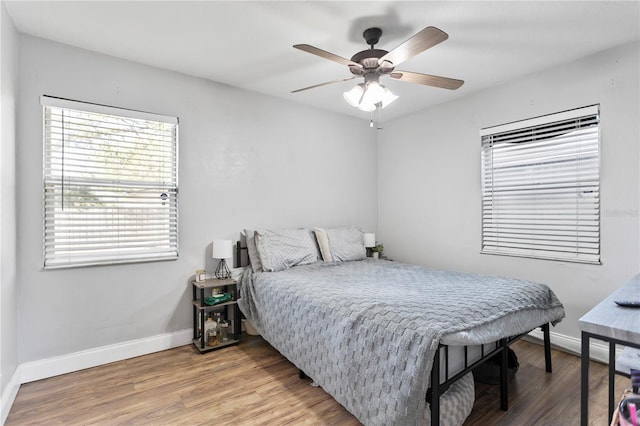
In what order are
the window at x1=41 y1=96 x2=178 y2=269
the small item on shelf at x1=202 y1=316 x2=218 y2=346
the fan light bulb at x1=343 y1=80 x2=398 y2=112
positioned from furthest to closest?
1. the small item on shelf at x1=202 y1=316 x2=218 y2=346
2. the window at x1=41 y1=96 x2=178 y2=269
3. the fan light bulb at x1=343 y1=80 x2=398 y2=112

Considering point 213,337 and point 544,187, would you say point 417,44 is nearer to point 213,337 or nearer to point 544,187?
point 544,187

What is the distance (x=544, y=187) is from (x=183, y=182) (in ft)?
11.2

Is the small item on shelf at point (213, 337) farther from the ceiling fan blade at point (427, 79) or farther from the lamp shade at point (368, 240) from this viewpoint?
the ceiling fan blade at point (427, 79)

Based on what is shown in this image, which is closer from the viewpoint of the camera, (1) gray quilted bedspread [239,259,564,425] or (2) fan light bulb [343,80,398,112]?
(1) gray quilted bedspread [239,259,564,425]

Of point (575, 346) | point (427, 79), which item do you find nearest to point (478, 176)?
point (427, 79)

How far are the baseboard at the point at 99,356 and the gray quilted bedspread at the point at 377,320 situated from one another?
2.46 feet

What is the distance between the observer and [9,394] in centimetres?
204

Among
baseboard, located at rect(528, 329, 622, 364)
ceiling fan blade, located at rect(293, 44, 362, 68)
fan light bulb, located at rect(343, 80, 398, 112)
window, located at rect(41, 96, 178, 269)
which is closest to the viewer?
ceiling fan blade, located at rect(293, 44, 362, 68)

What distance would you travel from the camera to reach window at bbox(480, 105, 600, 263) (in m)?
2.73

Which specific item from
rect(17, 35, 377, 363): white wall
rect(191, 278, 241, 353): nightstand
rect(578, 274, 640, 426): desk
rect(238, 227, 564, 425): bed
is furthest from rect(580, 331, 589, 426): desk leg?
rect(17, 35, 377, 363): white wall

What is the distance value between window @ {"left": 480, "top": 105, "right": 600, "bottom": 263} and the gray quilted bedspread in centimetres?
85

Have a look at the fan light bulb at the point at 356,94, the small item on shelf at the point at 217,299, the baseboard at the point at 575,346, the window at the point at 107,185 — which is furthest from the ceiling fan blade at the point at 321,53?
the baseboard at the point at 575,346

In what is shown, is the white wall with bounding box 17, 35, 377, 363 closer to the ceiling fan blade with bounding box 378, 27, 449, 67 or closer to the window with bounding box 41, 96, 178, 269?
the window with bounding box 41, 96, 178, 269

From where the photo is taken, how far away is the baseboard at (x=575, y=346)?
260cm
